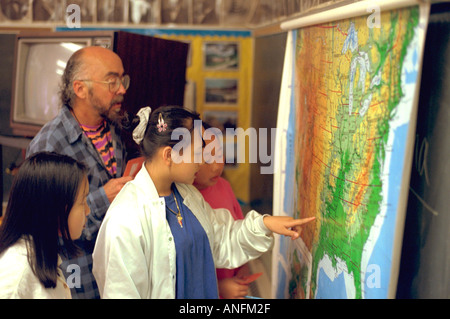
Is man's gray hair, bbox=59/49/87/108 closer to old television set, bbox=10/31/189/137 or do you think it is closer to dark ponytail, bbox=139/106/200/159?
old television set, bbox=10/31/189/137

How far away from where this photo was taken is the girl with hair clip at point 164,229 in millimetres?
1104

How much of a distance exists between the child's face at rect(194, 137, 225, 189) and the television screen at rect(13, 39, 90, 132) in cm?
64

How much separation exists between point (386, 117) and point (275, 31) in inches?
57.3

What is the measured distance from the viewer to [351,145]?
3.27ft

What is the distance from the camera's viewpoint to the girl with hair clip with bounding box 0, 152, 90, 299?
103cm

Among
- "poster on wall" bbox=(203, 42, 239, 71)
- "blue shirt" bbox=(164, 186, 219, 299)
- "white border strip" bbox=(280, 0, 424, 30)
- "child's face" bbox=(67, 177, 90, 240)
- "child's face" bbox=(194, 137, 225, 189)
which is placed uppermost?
"poster on wall" bbox=(203, 42, 239, 71)

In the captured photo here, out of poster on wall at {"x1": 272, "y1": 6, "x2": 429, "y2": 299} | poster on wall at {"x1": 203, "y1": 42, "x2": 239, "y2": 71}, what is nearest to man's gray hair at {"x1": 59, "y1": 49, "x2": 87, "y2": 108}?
poster on wall at {"x1": 272, "y1": 6, "x2": 429, "y2": 299}

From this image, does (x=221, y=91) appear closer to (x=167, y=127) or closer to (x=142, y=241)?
(x=167, y=127)

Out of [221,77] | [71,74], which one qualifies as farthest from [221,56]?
[71,74]

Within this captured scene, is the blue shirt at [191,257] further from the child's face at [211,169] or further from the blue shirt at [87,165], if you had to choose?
the blue shirt at [87,165]

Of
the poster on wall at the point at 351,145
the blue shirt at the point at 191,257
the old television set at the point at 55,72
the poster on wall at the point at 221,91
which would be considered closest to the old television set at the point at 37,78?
the old television set at the point at 55,72

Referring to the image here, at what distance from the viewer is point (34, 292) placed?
1049mm

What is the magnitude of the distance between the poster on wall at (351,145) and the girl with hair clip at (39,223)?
64 cm
